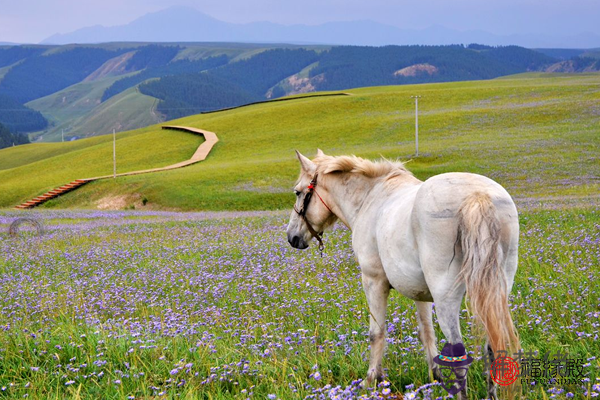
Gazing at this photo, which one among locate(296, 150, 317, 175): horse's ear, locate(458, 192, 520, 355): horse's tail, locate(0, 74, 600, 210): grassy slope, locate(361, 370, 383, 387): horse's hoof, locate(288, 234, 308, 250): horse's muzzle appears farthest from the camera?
locate(0, 74, 600, 210): grassy slope

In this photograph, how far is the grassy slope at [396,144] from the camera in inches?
1746

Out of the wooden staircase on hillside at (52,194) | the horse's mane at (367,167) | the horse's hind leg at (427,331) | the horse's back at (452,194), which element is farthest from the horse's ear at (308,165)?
the wooden staircase on hillside at (52,194)

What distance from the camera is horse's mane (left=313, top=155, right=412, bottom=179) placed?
6582 mm

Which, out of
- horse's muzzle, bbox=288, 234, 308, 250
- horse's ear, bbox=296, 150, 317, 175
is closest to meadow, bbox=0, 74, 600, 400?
horse's muzzle, bbox=288, 234, 308, 250

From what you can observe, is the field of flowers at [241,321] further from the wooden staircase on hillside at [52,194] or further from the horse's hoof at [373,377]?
the wooden staircase on hillside at [52,194]

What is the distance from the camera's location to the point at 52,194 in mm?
54562

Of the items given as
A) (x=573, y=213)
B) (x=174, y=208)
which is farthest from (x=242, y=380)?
(x=174, y=208)

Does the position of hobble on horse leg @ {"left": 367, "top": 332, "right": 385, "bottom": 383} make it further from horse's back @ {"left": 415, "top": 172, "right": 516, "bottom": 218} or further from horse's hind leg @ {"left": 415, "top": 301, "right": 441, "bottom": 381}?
horse's back @ {"left": 415, "top": 172, "right": 516, "bottom": 218}

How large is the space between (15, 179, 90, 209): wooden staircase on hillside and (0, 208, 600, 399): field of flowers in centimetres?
3863

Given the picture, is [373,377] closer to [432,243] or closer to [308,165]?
[432,243]

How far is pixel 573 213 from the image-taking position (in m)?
16.9

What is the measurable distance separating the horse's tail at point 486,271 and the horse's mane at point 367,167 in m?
2.07

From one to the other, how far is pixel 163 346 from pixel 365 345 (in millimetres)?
2359

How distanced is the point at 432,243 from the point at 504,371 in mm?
1155
